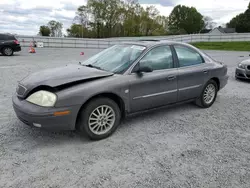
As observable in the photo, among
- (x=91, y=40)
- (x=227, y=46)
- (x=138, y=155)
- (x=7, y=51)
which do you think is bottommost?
(x=138, y=155)

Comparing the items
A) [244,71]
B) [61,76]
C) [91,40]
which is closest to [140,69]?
[61,76]

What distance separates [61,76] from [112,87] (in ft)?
2.58

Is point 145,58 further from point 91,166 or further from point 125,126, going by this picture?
point 91,166

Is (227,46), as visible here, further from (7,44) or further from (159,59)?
(159,59)

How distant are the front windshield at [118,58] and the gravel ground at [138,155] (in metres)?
1.05

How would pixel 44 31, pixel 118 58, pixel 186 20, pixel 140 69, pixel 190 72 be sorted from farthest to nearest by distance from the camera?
pixel 186 20, pixel 44 31, pixel 190 72, pixel 118 58, pixel 140 69

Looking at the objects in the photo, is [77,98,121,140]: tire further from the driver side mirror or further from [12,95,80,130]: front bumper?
the driver side mirror

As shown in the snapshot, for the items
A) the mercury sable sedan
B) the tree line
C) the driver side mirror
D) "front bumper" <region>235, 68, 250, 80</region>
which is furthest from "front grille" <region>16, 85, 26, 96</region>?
the tree line

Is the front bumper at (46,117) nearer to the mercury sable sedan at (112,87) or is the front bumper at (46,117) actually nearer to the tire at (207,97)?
the mercury sable sedan at (112,87)

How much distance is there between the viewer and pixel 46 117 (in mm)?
2863

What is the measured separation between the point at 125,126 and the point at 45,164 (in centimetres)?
154

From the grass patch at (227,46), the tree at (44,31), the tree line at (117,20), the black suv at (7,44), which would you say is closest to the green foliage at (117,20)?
the tree line at (117,20)

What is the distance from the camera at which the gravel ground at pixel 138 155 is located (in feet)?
7.92

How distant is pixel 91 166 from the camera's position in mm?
2645
